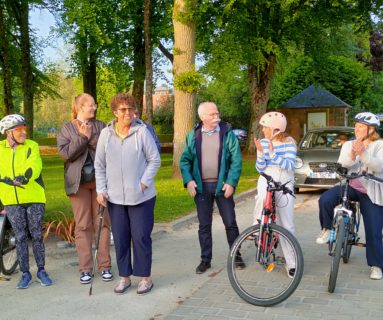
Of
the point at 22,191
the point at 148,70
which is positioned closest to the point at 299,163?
the point at 148,70

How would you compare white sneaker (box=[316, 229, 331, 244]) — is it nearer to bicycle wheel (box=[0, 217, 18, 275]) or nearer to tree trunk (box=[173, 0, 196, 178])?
bicycle wheel (box=[0, 217, 18, 275])

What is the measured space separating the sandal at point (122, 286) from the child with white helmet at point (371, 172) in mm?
2471

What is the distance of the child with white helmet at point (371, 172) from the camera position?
5.26 m

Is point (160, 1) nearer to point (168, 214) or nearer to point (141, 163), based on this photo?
point (168, 214)

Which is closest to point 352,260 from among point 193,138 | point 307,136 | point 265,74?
point 193,138

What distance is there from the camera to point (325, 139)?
43.3ft

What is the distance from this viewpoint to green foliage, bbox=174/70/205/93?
13.8m

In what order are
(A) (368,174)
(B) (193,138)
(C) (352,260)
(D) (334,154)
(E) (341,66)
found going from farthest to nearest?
(E) (341,66) → (D) (334,154) → (C) (352,260) → (B) (193,138) → (A) (368,174)

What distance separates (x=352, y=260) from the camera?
247 inches

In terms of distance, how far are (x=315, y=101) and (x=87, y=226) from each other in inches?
1076

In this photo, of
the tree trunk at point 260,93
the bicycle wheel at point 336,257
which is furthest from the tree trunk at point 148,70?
the bicycle wheel at point 336,257

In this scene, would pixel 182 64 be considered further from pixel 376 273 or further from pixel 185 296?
pixel 185 296

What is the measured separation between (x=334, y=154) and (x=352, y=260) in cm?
628

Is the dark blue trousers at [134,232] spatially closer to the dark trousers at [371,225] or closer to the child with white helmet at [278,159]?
the child with white helmet at [278,159]
